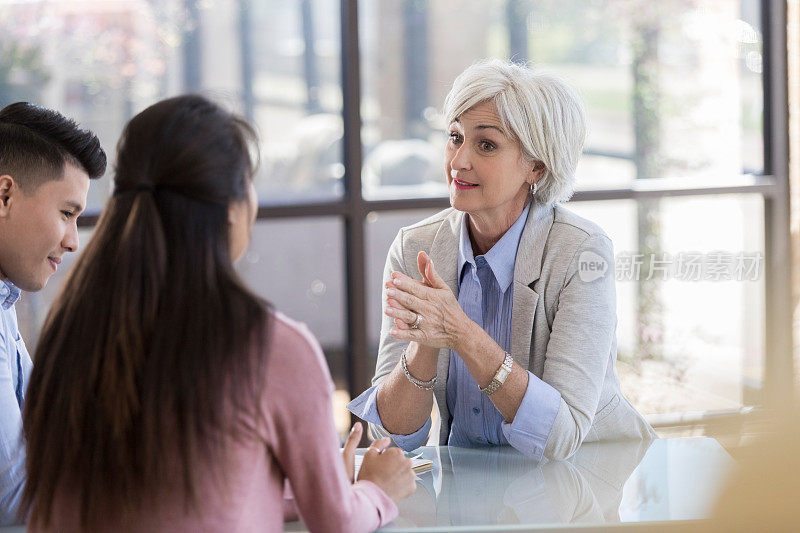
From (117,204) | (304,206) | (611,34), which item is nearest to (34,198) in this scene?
(117,204)

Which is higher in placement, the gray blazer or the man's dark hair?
the man's dark hair

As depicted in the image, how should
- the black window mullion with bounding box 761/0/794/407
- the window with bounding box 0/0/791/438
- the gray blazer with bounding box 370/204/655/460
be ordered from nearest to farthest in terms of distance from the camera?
the gray blazer with bounding box 370/204/655/460
the window with bounding box 0/0/791/438
the black window mullion with bounding box 761/0/794/407

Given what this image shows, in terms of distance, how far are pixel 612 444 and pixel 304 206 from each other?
2.01m

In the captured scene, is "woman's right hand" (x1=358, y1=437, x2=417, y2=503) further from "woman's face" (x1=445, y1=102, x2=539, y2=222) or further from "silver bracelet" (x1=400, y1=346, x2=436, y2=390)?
"woman's face" (x1=445, y1=102, x2=539, y2=222)

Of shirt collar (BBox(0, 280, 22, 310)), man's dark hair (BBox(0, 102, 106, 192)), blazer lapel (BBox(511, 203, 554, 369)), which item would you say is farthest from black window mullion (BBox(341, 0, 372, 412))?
shirt collar (BBox(0, 280, 22, 310))

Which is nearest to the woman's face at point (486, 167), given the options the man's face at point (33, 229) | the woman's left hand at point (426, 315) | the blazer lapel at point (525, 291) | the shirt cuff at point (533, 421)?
the blazer lapel at point (525, 291)

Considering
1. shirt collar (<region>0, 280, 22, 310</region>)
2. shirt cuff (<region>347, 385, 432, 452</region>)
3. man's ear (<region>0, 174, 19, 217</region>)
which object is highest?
man's ear (<region>0, 174, 19, 217</region>)

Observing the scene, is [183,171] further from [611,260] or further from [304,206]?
[304,206]

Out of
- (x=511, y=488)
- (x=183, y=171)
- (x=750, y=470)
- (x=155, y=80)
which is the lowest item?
(x=511, y=488)

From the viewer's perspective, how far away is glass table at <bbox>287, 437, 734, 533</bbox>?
142cm

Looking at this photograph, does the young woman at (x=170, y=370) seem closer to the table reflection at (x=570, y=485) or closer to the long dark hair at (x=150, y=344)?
Answer: the long dark hair at (x=150, y=344)

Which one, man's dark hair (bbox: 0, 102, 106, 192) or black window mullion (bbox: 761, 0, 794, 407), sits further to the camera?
black window mullion (bbox: 761, 0, 794, 407)

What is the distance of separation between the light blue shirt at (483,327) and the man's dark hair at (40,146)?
2.59 ft

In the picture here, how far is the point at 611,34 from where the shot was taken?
3895 millimetres
